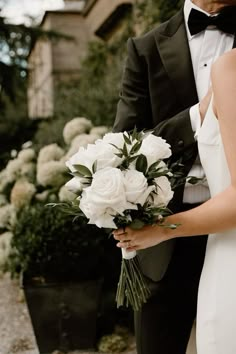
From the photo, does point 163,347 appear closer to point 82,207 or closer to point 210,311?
point 210,311

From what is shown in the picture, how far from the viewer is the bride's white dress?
179cm

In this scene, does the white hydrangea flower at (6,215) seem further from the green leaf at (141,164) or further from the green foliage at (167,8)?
the green leaf at (141,164)

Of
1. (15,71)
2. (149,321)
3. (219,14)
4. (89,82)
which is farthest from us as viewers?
(15,71)

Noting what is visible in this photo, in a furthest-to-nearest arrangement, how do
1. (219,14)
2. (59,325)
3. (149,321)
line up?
(59,325)
(149,321)
(219,14)

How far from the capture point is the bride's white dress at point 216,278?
1.79 m

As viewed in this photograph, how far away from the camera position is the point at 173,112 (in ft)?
7.68

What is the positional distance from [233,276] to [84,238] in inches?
97.5

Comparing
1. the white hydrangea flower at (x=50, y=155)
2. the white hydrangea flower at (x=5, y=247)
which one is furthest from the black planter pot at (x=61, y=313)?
the white hydrangea flower at (x=50, y=155)

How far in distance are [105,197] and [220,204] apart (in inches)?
14.0

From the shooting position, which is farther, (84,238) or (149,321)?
(84,238)

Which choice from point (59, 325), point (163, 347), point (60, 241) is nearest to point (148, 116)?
point (163, 347)

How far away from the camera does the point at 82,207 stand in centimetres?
177

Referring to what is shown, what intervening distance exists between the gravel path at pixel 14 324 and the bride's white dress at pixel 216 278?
2.39m

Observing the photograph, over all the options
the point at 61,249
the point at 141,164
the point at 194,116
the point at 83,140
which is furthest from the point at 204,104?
the point at 83,140
